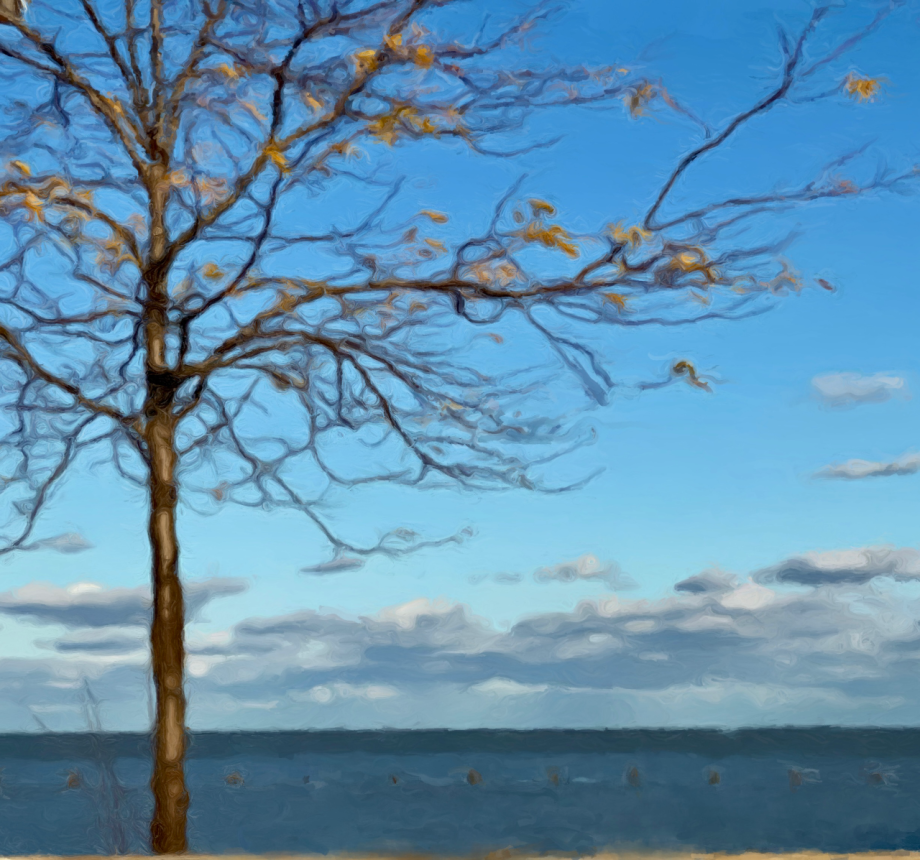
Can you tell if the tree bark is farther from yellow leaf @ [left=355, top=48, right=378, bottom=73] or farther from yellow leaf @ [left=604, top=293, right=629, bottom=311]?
yellow leaf @ [left=604, top=293, right=629, bottom=311]

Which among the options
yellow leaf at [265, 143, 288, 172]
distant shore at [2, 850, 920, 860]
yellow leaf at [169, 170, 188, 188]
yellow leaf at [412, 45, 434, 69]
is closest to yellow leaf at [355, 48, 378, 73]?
yellow leaf at [412, 45, 434, 69]

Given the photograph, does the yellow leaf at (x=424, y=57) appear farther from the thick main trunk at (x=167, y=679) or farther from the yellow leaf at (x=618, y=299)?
the thick main trunk at (x=167, y=679)


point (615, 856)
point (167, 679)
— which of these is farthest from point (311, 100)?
point (615, 856)

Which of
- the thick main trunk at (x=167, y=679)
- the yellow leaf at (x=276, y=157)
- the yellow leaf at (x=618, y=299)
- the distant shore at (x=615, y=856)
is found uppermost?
the yellow leaf at (x=276, y=157)

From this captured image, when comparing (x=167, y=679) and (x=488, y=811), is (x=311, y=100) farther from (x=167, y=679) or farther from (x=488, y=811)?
(x=488, y=811)

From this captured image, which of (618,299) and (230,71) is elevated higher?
(230,71)

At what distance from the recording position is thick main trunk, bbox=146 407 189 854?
698cm

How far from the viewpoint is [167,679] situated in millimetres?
7082

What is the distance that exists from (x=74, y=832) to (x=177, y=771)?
4682 centimetres

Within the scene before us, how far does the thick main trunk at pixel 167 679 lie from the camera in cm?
698

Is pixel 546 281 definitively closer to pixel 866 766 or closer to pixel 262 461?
pixel 262 461

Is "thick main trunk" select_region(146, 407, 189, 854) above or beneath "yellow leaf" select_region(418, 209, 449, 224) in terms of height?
beneath

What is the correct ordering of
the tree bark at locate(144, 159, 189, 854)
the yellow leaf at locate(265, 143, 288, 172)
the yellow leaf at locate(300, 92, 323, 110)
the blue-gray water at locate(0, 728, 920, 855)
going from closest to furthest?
the yellow leaf at locate(265, 143, 288, 172) < the tree bark at locate(144, 159, 189, 854) < the yellow leaf at locate(300, 92, 323, 110) < the blue-gray water at locate(0, 728, 920, 855)

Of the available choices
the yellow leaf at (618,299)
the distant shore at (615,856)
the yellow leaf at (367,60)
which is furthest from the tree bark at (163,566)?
the yellow leaf at (618,299)
